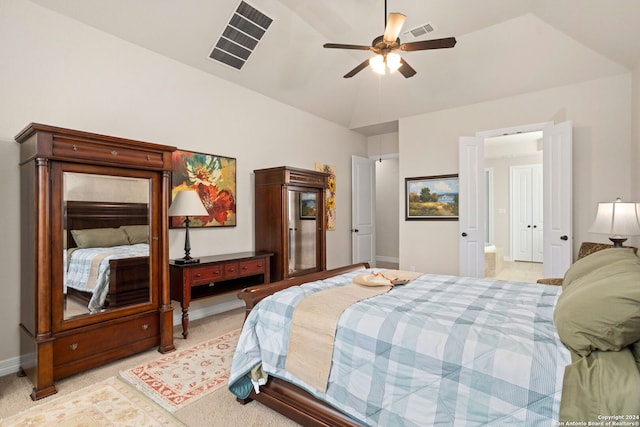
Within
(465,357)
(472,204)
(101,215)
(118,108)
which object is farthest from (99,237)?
(472,204)

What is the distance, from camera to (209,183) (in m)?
3.94

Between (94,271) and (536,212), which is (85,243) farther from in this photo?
(536,212)

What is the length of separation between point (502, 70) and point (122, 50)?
4.57 metres

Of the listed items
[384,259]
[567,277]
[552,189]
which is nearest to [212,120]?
[567,277]

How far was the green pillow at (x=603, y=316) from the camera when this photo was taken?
1.10m

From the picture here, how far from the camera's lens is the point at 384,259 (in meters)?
8.36

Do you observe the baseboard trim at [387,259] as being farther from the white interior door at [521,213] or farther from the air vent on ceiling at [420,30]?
the air vent on ceiling at [420,30]

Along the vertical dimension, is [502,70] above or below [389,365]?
above

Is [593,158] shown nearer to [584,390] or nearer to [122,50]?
[584,390]

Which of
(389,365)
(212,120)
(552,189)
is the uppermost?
(212,120)

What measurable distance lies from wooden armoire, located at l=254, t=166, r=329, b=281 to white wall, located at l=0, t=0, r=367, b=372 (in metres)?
0.23

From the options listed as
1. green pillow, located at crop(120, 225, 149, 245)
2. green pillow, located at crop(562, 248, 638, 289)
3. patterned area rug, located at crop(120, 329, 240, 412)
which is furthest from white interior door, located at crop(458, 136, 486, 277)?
green pillow, located at crop(120, 225, 149, 245)

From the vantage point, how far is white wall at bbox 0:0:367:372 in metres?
2.62

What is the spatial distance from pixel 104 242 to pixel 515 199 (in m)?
8.05
